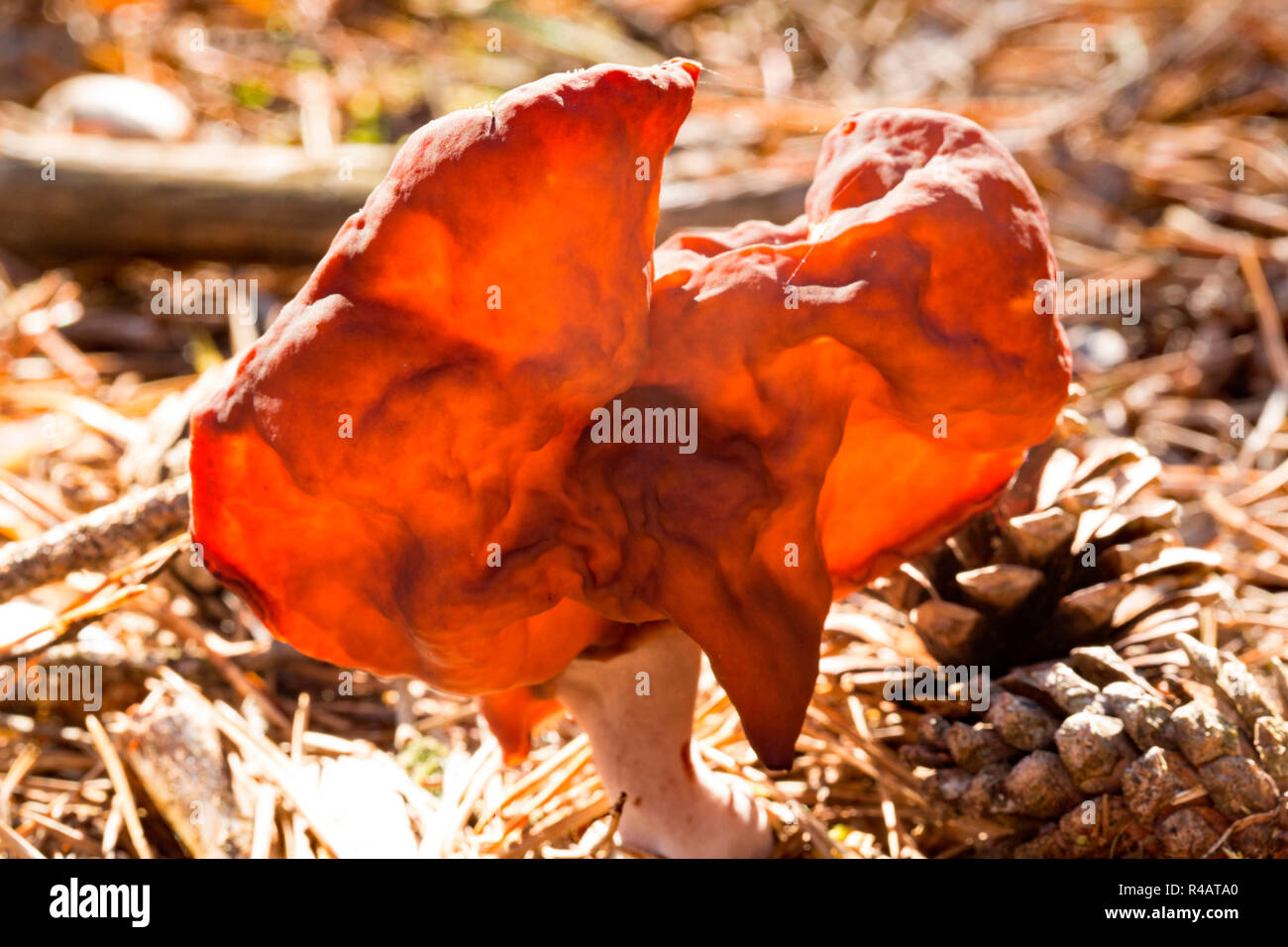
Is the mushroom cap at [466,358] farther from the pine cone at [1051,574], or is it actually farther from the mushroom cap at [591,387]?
the pine cone at [1051,574]

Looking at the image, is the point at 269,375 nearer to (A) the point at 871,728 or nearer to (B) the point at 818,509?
(B) the point at 818,509

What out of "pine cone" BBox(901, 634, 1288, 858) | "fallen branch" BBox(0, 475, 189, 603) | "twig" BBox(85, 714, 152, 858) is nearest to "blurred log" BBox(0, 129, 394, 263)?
"fallen branch" BBox(0, 475, 189, 603)

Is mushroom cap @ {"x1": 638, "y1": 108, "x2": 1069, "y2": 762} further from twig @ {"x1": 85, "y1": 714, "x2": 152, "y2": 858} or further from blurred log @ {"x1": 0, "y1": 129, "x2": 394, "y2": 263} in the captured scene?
blurred log @ {"x1": 0, "y1": 129, "x2": 394, "y2": 263}

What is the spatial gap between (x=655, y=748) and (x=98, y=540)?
1.06 meters

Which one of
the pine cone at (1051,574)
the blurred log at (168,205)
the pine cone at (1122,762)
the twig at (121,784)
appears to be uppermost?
the blurred log at (168,205)

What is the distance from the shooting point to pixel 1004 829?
1.74 m

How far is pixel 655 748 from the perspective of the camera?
1781 mm

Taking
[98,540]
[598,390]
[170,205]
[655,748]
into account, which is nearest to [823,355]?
[598,390]

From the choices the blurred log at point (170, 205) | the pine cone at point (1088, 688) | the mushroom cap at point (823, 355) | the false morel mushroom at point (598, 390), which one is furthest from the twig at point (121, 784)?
the blurred log at point (170, 205)

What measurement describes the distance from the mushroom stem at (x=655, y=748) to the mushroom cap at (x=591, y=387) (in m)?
0.15

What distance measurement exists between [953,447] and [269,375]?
3.12 feet

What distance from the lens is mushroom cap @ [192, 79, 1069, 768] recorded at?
1363mm

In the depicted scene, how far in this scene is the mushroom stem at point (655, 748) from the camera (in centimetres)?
177
